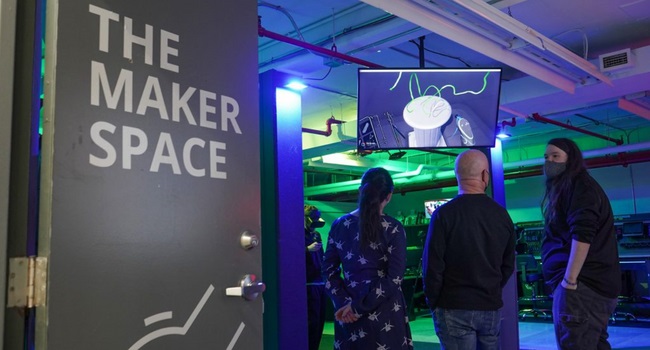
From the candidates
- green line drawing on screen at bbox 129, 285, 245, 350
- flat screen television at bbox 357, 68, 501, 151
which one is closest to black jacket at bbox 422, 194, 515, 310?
green line drawing on screen at bbox 129, 285, 245, 350

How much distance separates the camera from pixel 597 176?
10805 mm

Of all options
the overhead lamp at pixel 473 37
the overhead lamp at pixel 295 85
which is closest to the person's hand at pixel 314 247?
the overhead lamp at pixel 295 85

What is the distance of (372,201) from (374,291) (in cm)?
46

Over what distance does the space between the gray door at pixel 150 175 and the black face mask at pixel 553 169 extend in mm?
1766

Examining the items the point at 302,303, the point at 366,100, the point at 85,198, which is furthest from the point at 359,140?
the point at 85,198

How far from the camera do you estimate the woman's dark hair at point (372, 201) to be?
2.93 metres

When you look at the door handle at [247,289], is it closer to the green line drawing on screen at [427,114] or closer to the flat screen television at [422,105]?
the flat screen television at [422,105]

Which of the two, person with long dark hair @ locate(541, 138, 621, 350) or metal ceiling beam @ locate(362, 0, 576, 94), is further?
metal ceiling beam @ locate(362, 0, 576, 94)

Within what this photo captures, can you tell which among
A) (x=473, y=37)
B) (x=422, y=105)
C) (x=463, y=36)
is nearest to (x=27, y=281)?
(x=422, y=105)

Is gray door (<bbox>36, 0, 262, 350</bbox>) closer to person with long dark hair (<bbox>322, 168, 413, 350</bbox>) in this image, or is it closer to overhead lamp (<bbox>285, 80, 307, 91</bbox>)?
person with long dark hair (<bbox>322, 168, 413, 350</bbox>)

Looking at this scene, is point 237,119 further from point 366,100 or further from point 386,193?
point 366,100

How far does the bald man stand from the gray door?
3.62 ft

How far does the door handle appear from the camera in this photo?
186 cm

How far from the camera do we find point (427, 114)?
4121mm
